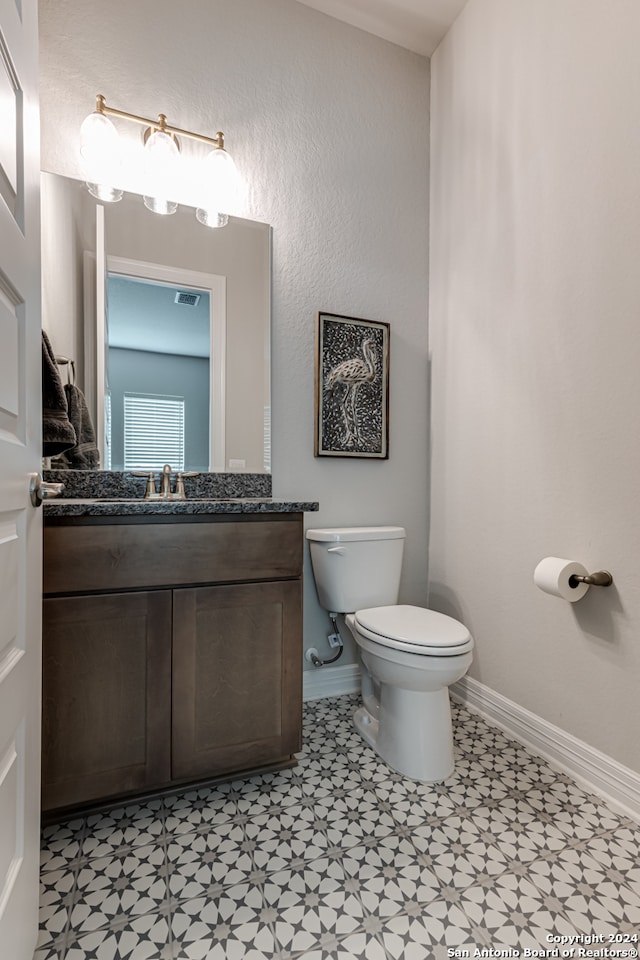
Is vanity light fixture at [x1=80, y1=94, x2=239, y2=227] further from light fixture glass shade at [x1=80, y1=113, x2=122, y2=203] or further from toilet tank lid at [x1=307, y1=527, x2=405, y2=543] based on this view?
toilet tank lid at [x1=307, y1=527, x2=405, y2=543]

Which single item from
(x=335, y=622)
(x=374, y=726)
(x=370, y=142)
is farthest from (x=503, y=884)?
(x=370, y=142)

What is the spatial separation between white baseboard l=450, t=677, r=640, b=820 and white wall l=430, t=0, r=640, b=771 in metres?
0.04

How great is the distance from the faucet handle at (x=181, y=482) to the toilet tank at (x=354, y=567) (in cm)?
49

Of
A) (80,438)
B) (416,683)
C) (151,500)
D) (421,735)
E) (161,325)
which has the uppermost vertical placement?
(161,325)

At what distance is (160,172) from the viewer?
1.68 meters

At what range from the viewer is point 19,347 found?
811 mm


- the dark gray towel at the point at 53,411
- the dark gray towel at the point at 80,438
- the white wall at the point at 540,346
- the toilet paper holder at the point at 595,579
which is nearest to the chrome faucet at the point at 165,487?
the dark gray towel at the point at 80,438

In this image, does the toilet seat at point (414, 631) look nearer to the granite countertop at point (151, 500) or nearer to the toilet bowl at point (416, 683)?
the toilet bowl at point (416, 683)

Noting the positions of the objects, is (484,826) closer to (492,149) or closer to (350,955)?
(350,955)

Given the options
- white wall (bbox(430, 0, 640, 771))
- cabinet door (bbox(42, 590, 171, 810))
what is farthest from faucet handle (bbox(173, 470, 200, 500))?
white wall (bbox(430, 0, 640, 771))

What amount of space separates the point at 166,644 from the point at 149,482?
62 cm

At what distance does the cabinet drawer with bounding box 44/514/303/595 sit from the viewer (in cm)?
118

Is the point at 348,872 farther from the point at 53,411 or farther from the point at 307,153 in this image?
the point at 307,153

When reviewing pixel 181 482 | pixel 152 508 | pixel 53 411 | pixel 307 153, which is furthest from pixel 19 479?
pixel 307 153
